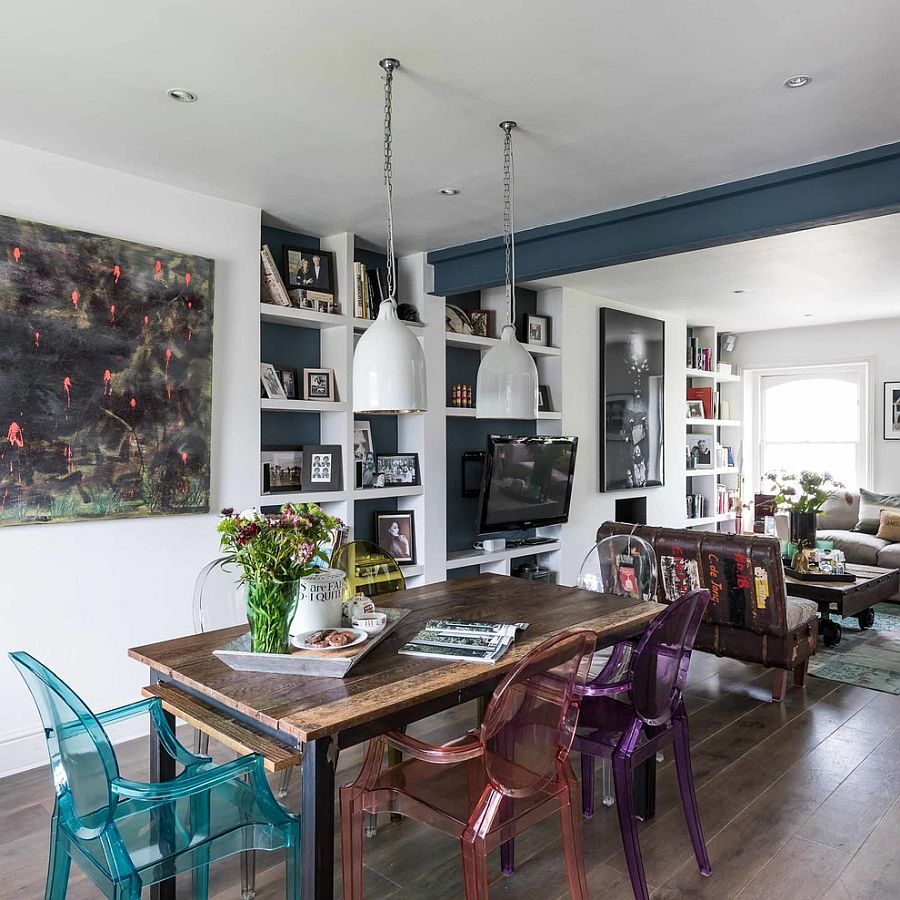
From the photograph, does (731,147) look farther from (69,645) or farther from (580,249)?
(69,645)

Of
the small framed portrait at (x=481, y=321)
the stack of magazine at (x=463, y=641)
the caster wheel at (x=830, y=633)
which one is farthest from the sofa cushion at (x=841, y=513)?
→ the stack of magazine at (x=463, y=641)

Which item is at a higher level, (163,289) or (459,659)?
(163,289)

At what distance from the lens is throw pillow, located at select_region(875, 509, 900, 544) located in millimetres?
6371

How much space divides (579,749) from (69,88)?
2752mm

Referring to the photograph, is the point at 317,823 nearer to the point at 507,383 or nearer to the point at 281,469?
the point at 507,383

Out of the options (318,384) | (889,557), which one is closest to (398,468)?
(318,384)

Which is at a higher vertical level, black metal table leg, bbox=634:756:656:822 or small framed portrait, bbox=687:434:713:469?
small framed portrait, bbox=687:434:713:469

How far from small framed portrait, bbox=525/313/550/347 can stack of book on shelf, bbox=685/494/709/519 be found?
264 centimetres

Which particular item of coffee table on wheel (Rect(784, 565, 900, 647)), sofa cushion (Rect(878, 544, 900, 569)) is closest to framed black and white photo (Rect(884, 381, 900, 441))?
sofa cushion (Rect(878, 544, 900, 569))

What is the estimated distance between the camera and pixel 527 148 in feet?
10.00

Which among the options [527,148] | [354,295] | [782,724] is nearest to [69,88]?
[527,148]

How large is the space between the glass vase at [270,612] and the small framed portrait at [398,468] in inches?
99.3

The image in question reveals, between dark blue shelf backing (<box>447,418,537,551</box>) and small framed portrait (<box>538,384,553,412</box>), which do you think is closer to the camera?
dark blue shelf backing (<box>447,418,537,551</box>)

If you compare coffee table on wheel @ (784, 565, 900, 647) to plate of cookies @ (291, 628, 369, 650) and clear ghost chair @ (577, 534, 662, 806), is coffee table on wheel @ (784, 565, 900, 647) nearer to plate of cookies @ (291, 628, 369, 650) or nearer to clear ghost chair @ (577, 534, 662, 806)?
clear ghost chair @ (577, 534, 662, 806)
